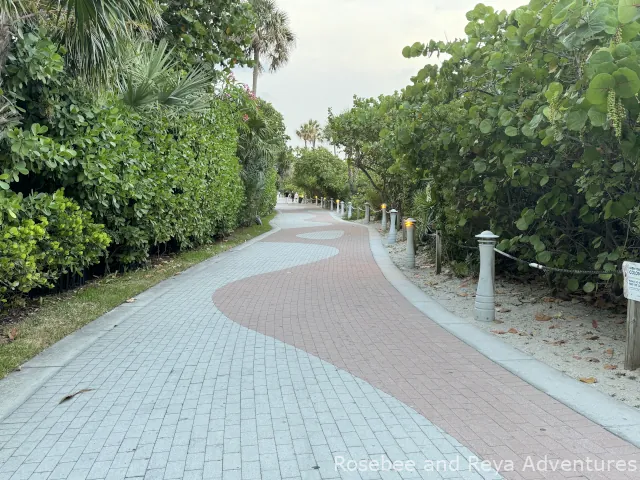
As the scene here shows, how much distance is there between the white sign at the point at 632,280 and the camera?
4.19 m

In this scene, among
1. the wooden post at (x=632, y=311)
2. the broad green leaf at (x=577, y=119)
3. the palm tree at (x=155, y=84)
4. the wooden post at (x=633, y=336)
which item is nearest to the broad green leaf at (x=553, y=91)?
the broad green leaf at (x=577, y=119)

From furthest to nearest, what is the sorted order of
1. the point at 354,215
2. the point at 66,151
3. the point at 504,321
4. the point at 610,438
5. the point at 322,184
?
the point at 322,184, the point at 354,215, the point at 504,321, the point at 66,151, the point at 610,438

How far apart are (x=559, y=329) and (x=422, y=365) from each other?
2.27 m

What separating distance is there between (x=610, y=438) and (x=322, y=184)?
145ft

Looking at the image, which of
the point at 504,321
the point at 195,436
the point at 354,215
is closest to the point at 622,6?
the point at 504,321

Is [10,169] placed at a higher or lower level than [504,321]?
higher

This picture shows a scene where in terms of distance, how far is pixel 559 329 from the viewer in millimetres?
5879

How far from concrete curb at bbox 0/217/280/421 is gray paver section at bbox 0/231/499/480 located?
0.31 feet

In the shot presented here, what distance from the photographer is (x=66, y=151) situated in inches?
229

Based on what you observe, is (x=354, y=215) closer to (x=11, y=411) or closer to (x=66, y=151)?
(x=66, y=151)

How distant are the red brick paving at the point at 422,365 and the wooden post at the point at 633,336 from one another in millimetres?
1079

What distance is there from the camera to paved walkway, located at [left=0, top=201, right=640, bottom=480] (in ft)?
9.63

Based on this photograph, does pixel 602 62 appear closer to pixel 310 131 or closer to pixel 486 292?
pixel 486 292

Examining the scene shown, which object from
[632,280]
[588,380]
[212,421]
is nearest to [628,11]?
[632,280]
